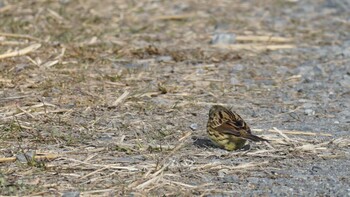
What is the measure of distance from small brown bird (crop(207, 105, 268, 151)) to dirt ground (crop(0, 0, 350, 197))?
8 cm

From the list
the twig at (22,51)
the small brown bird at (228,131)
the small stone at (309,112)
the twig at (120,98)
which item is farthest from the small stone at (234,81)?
the small brown bird at (228,131)

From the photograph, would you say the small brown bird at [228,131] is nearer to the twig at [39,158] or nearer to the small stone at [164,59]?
the twig at [39,158]

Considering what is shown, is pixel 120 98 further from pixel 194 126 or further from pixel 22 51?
pixel 22 51

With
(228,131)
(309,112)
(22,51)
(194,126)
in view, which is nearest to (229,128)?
(228,131)

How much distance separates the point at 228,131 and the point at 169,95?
2.09 m

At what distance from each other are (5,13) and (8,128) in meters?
5.35

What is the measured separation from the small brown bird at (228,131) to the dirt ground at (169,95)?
85 mm

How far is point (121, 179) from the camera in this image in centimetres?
656

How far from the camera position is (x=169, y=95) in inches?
367

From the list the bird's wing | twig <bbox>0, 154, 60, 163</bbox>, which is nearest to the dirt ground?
twig <bbox>0, 154, 60, 163</bbox>

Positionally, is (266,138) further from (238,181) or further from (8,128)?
(8,128)

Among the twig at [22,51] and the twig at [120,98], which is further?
the twig at [22,51]

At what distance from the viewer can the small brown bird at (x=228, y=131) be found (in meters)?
7.24

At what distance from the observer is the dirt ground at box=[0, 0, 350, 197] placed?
6.67m
